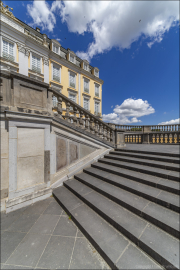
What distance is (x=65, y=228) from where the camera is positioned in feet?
7.63

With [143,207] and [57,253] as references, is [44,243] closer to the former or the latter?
[57,253]

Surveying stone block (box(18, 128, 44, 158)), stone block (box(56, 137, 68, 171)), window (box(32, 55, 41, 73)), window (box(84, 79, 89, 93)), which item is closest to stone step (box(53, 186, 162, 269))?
stone block (box(56, 137, 68, 171))

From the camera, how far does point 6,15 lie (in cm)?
1136

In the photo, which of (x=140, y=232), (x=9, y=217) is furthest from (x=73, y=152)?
(x=140, y=232)

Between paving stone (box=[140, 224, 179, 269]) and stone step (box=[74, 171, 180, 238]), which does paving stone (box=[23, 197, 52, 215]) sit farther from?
paving stone (box=[140, 224, 179, 269])

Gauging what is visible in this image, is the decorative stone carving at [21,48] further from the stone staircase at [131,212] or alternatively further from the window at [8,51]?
the stone staircase at [131,212]

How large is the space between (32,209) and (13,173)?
117 cm

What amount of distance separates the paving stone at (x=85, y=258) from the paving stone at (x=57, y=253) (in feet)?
Result: 0.34

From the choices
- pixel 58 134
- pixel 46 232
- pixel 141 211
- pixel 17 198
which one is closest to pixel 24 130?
pixel 58 134

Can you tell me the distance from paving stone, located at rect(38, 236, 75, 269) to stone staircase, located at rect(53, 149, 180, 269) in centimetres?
38

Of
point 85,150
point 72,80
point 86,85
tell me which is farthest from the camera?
point 86,85

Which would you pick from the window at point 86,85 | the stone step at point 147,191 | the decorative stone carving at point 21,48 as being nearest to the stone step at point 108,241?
the stone step at point 147,191

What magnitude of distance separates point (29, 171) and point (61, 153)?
1.21m

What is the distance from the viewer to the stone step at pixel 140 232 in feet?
5.15
